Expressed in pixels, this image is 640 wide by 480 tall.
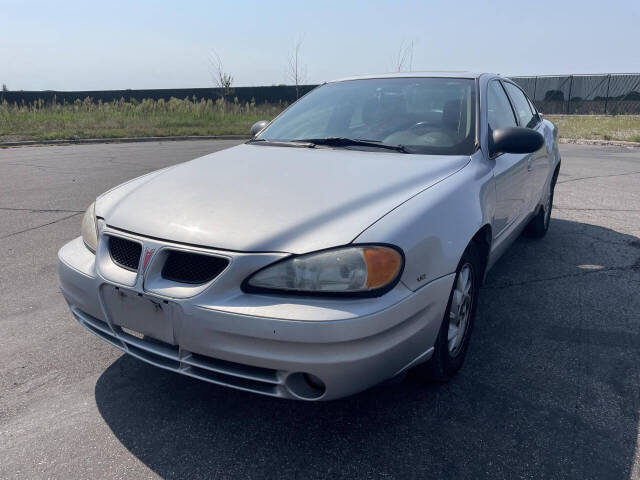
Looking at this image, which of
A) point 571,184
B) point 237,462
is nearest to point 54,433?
point 237,462

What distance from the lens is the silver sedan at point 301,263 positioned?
196 centimetres

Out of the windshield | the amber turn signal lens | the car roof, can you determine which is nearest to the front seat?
the windshield

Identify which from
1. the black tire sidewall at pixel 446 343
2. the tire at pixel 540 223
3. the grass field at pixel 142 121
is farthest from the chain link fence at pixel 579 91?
the black tire sidewall at pixel 446 343

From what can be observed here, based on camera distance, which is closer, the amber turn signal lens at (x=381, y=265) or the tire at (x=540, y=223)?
the amber turn signal lens at (x=381, y=265)

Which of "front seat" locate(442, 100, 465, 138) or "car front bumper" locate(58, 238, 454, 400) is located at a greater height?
"front seat" locate(442, 100, 465, 138)

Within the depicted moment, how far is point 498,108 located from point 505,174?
26.0 inches

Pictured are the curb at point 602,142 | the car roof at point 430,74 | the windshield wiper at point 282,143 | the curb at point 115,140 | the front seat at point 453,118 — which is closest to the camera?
the front seat at point 453,118

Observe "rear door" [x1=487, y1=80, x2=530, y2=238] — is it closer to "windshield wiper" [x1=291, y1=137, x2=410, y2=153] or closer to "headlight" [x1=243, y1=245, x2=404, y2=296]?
"windshield wiper" [x1=291, y1=137, x2=410, y2=153]

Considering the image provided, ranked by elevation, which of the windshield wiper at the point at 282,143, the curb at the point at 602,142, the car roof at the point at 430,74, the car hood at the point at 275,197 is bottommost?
the curb at the point at 602,142

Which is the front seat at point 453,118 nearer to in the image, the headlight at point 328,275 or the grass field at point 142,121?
the headlight at point 328,275

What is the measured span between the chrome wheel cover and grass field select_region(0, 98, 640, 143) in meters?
14.5

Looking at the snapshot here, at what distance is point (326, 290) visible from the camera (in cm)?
198

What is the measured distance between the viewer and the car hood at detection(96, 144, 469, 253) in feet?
6.84

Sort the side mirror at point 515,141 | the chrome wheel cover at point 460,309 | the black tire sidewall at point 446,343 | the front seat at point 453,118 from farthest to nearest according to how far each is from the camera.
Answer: the front seat at point 453,118
the side mirror at point 515,141
the chrome wheel cover at point 460,309
the black tire sidewall at point 446,343
